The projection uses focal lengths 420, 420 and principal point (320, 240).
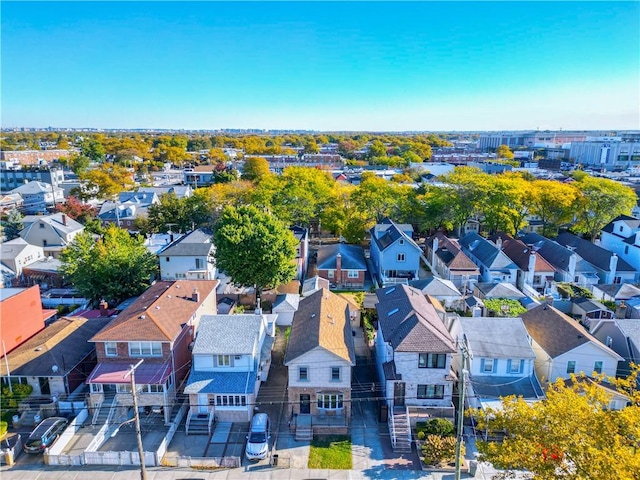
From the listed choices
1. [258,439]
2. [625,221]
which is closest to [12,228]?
[258,439]

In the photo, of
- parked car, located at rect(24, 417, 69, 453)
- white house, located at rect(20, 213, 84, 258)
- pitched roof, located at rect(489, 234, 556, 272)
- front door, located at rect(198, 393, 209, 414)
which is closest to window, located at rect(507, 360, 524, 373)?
front door, located at rect(198, 393, 209, 414)

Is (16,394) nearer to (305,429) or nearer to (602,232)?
(305,429)

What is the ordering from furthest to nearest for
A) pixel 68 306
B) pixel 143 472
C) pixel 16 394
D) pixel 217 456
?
pixel 68 306, pixel 16 394, pixel 217 456, pixel 143 472

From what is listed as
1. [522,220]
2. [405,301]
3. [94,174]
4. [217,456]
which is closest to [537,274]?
[522,220]

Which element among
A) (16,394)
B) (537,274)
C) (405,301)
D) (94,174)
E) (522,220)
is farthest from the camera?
(94,174)

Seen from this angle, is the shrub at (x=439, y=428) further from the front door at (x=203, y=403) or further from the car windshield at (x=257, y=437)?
the front door at (x=203, y=403)

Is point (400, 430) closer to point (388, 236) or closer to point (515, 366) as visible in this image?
point (515, 366)
